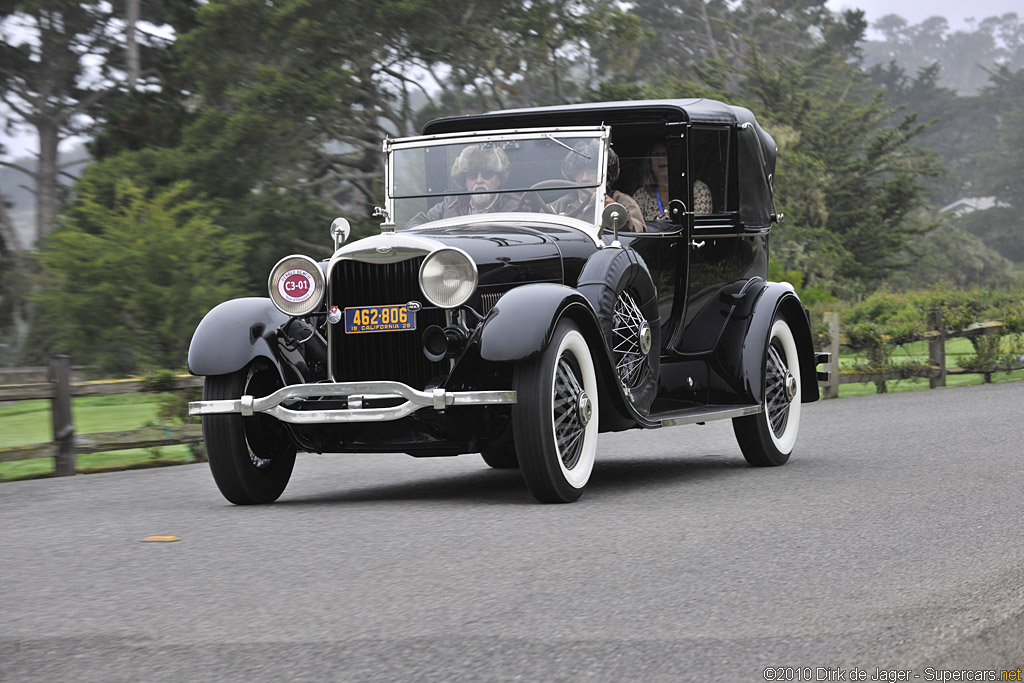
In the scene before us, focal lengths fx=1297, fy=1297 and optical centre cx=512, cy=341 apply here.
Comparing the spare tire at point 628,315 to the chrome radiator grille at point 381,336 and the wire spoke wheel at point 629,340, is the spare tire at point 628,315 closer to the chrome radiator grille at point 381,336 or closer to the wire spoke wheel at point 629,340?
the wire spoke wheel at point 629,340

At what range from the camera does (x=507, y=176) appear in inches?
343

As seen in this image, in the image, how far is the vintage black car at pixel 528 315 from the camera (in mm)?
7055

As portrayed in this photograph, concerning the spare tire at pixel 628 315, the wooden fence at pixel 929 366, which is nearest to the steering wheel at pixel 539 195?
the spare tire at pixel 628 315

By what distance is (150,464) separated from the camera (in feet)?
37.3

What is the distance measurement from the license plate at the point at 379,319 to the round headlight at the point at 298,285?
208 millimetres

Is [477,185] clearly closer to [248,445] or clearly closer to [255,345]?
[255,345]

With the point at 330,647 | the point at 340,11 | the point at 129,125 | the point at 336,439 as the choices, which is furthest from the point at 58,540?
the point at 129,125

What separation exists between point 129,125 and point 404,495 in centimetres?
2663

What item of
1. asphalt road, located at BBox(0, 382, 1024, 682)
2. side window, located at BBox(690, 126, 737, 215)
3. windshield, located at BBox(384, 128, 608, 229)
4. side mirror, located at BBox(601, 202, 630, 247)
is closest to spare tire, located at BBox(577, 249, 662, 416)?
side mirror, located at BBox(601, 202, 630, 247)

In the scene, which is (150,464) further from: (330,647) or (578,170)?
(330,647)

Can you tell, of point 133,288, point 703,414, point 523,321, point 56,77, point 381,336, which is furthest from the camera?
point 56,77

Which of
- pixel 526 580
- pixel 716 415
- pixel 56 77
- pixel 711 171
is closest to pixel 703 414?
pixel 716 415

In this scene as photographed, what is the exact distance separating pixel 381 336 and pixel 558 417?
1.10 meters

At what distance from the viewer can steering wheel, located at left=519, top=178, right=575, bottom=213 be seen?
856 centimetres
